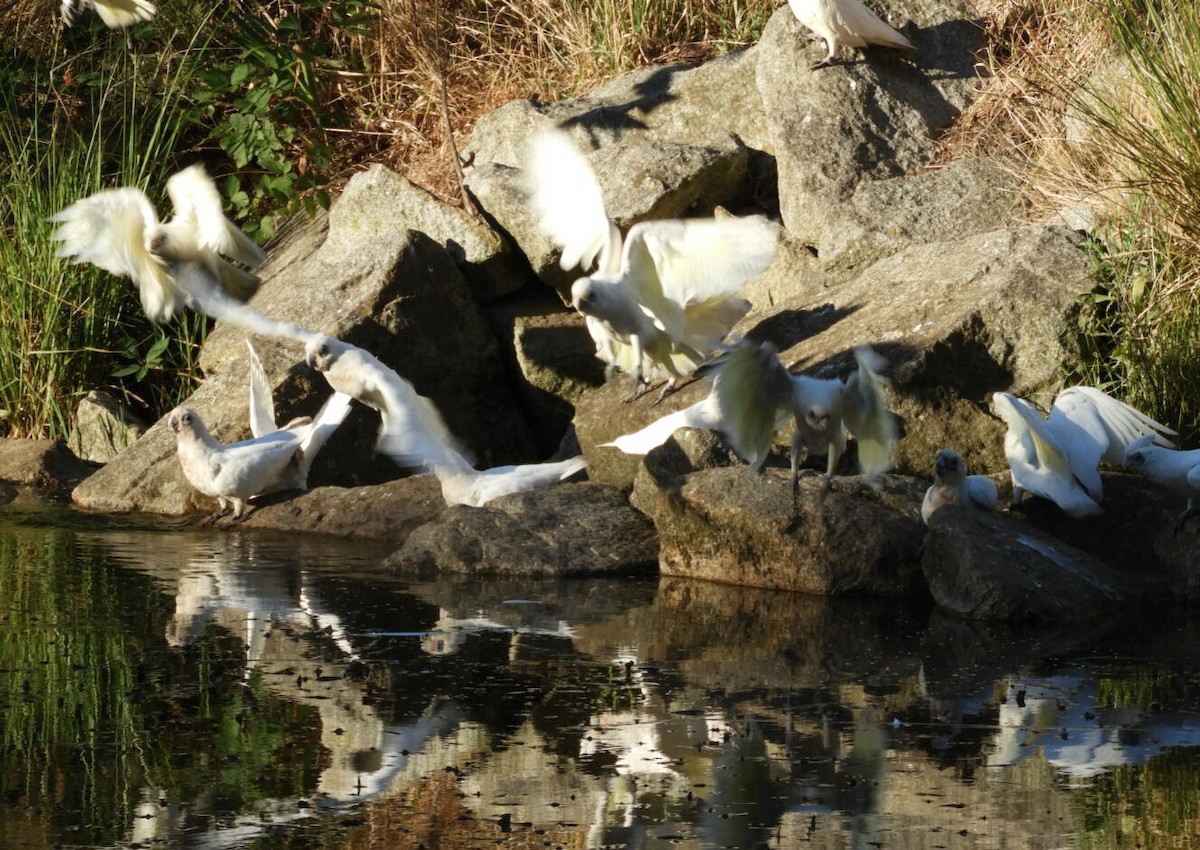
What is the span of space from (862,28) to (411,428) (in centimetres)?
504

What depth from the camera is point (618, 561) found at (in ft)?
24.5

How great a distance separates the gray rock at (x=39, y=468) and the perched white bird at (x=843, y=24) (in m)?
5.50

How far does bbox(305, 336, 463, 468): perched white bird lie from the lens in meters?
7.79

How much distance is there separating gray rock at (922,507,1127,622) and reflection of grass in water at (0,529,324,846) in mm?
2769

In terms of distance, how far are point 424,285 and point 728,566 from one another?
3.92m

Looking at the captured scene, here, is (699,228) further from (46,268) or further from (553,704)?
(46,268)

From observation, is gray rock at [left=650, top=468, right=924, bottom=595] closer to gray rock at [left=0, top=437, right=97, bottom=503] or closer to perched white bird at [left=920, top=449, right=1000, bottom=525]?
perched white bird at [left=920, top=449, right=1000, bottom=525]

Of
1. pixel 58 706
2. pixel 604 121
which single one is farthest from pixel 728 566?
pixel 604 121

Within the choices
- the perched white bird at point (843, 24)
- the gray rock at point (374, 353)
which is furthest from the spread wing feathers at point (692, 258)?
the perched white bird at point (843, 24)

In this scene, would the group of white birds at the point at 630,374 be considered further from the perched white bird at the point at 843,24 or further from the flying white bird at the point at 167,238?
the perched white bird at the point at 843,24

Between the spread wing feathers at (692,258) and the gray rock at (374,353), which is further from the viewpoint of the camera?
the gray rock at (374,353)

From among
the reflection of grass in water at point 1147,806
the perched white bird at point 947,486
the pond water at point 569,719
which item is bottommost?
the reflection of grass in water at point 1147,806

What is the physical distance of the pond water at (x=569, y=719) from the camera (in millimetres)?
3764

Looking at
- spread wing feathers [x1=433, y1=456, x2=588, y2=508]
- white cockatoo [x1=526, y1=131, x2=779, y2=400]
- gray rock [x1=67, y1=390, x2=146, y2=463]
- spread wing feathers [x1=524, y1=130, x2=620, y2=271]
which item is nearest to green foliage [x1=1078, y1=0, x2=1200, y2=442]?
white cockatoo [x1=526, y1=131, x2=779, y2=400]
